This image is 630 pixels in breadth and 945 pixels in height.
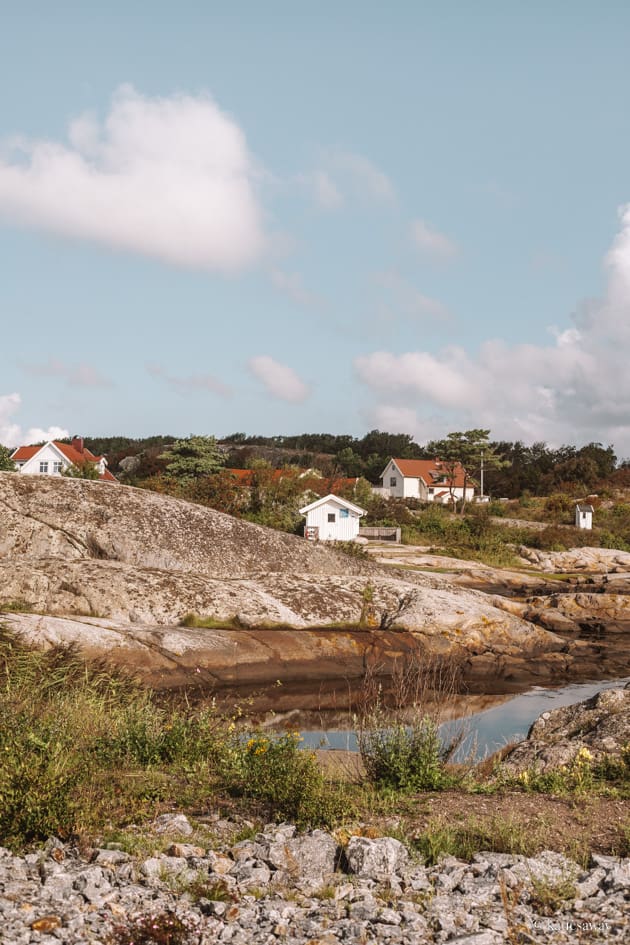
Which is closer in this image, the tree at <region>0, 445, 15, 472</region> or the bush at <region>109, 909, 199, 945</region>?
the bush at <region>109, 909, 199, 945</region>

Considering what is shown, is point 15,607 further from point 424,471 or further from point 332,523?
point 424,471

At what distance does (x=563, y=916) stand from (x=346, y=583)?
1524 centimetres

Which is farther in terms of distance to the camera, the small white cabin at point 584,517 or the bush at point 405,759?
the small white cabin at point 584,517

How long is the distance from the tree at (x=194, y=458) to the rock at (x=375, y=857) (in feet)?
158

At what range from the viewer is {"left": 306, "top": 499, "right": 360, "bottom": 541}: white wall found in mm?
43594

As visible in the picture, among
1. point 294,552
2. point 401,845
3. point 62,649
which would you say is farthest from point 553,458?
point 401,845

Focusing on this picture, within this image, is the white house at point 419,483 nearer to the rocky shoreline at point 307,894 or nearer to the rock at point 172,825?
the rock at point 172,825

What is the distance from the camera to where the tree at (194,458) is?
54.5 m

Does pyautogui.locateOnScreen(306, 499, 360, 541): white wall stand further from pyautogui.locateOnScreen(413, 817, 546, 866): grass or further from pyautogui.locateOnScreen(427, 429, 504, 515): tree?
pyautogui.locateOnScreen(413, 817, 546, 866): grass

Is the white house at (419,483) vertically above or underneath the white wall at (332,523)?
above

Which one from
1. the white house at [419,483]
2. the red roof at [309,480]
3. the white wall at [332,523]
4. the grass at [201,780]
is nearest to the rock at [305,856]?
the grass at [201,780]

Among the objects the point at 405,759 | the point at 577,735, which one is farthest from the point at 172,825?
the point at 577,735

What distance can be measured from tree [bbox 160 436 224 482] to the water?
38.9m

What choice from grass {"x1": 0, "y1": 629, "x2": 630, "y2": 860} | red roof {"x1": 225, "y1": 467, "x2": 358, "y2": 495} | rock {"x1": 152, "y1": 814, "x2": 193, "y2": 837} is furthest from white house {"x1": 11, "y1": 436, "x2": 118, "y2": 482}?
rock {"x1": 152, "y1": 814, "x2": 193, "y2": 837}
